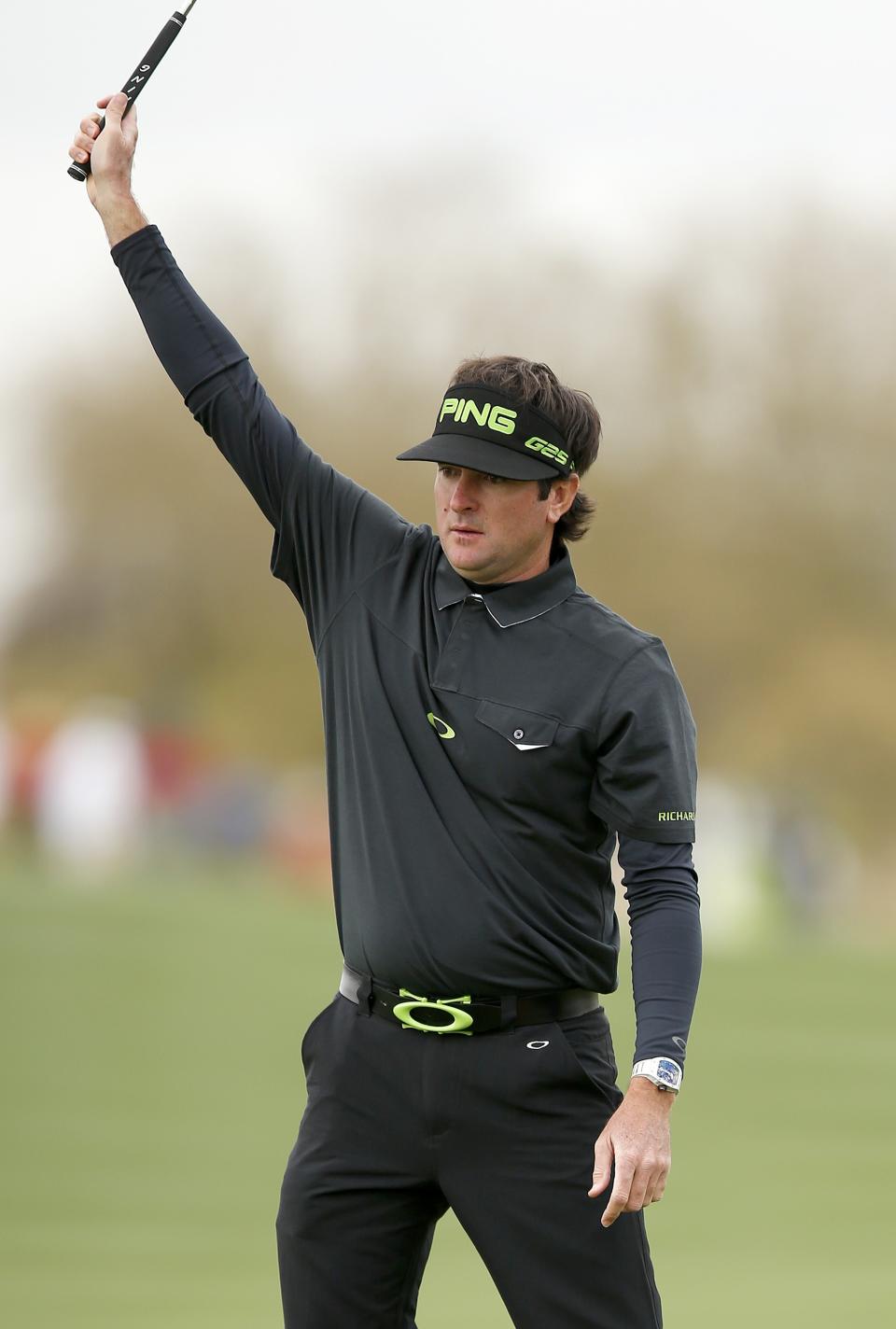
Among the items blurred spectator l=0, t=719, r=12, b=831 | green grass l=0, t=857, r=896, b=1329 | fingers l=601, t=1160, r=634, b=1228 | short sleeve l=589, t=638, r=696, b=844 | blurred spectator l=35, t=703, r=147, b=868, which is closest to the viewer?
fingers l=601, t=1160, r=634, b=1228

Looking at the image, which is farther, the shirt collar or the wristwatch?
the shirt collar

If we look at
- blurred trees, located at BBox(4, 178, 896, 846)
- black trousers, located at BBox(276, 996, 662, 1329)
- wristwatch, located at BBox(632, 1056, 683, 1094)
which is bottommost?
black trousers, located at BBox(276, 996, 662, 1329)

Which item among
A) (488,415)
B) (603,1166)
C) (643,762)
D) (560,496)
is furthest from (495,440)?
(603,1166)

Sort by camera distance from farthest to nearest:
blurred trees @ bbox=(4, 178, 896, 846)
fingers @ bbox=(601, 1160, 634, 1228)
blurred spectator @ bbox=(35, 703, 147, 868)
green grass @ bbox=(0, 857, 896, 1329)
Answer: blurred trees @ bbox=(4, 178, 896, 846) → blurred spectator @ bbox=(35, 703, 147, 868) → green grass @ bbox=(0, 857, 896, 1329) → fingers @ bbox=(601, 1160, 634, 1228)

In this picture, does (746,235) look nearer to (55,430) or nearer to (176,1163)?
(55,430)

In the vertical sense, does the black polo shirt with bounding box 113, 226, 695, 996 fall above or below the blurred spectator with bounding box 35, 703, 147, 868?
above

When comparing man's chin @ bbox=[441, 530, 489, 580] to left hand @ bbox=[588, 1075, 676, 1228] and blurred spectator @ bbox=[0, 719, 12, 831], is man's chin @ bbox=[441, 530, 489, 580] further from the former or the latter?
blurred spectator @ bbox=[0, 719, 12, 831]

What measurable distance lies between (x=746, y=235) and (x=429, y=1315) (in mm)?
33143

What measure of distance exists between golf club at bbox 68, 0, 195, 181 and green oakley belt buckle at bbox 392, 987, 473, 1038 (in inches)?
52.8

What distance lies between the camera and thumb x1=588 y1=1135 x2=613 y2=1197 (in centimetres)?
262

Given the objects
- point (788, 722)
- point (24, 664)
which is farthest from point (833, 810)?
point (24, 664)

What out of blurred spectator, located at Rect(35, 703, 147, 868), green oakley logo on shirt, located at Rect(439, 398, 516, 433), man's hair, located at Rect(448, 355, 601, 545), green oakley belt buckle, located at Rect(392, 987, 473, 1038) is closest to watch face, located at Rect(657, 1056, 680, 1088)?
green oakley belt buckle, located at Rect(392, 987, 473, 1038)

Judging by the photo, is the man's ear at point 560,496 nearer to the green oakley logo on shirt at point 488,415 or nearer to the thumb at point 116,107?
the green oakley logo on shirt at point 488,415

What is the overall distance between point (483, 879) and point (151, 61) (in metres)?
1.30
